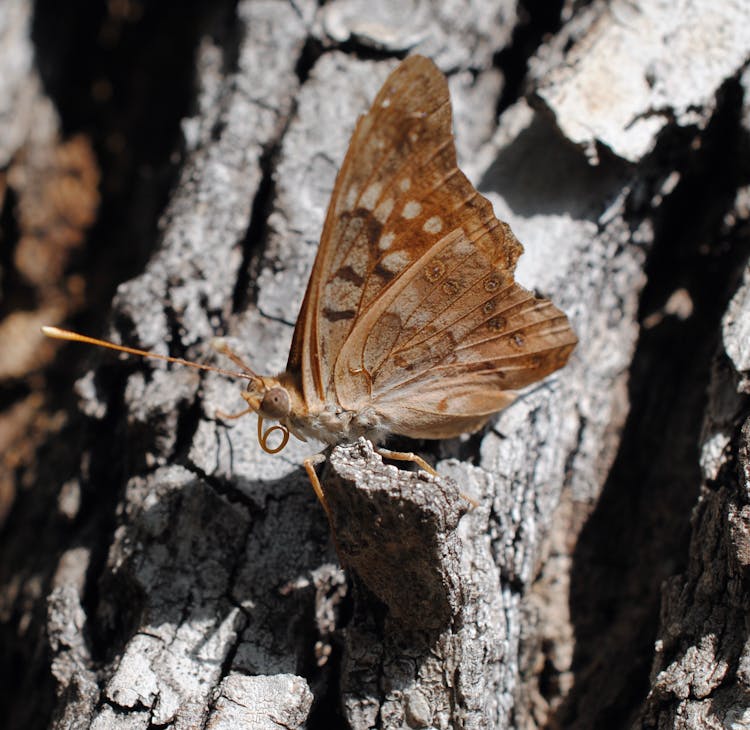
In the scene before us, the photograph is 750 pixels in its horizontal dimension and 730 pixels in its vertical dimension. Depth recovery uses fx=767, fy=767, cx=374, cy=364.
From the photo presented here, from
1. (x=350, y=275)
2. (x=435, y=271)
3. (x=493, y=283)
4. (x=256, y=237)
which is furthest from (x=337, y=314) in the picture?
(x=256, y=237)

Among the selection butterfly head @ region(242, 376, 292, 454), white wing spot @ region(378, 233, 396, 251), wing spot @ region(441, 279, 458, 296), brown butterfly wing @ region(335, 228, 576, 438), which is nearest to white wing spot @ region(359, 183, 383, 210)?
white wing spot @ region(378, 233, 396, 251)

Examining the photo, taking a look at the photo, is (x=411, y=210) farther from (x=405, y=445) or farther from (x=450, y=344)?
(x=405, y=445)

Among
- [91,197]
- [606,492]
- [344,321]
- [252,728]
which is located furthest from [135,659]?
[91,197]

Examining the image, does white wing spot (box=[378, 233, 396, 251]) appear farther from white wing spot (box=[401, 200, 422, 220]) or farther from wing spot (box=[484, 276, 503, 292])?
wing spot (box=[484, 276, 503, 292])

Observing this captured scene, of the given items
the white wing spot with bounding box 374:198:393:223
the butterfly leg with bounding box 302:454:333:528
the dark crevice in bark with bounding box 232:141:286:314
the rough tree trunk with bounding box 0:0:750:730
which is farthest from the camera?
the dark crevice in bark with bounding box 232:141:286:314

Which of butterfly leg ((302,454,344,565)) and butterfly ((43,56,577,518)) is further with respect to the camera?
butterfly ((43,56,577,518))

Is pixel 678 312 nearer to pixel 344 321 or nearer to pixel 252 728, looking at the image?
pixel 344 321
